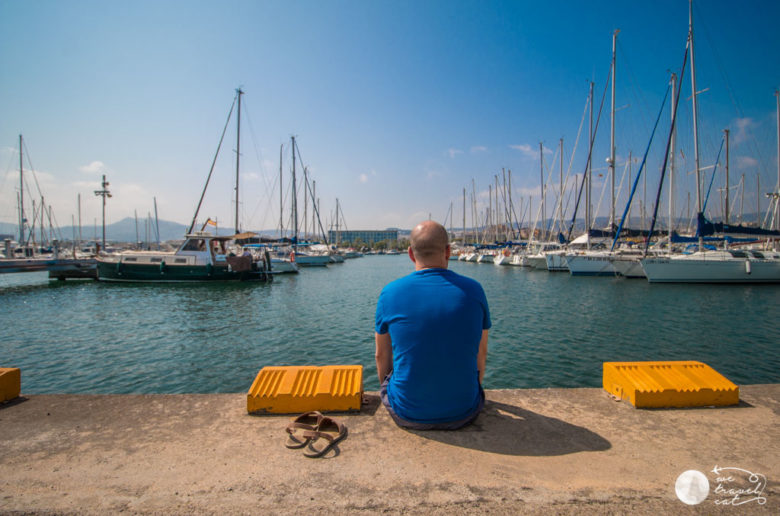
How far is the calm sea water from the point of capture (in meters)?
8.89

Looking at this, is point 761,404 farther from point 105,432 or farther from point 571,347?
point 571,347

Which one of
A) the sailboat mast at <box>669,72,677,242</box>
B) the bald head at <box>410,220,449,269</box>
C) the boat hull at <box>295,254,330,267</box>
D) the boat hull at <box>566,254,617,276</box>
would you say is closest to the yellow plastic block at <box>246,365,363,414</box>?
the bald head at <box>410,220,449,269</box>

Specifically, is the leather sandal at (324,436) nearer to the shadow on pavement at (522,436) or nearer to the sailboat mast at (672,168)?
the shadow on pavement at (522,436)

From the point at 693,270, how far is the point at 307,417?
33546 millimetres

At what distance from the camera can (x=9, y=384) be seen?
364 centimetres

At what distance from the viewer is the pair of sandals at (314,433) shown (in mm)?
2773

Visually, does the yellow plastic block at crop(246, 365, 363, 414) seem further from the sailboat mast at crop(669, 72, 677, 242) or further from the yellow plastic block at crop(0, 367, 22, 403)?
the sailboat mast at crop(669, 72, 677, 242)

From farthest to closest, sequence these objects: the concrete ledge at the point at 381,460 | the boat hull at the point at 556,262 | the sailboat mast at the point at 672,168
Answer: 1. the boat hull at the point at 556,262
2. the sailboat mast at the point at 672,168
3. the concrete ledge at the point at 381,460

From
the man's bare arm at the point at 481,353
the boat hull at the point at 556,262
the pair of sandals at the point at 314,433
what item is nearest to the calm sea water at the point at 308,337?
the pair of sandals at the point at 314,433

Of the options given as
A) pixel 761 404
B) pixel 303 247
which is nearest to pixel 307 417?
pixel 761 404

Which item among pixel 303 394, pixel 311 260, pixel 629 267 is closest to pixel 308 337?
pixel 303 394

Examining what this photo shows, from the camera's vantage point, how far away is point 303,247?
209 feet

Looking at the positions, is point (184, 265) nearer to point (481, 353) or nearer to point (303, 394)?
point (303, 394)

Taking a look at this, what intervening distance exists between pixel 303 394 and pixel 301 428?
0.42 meters
